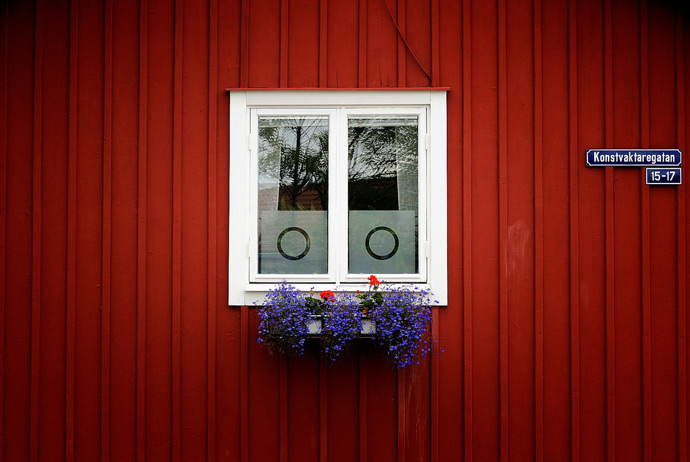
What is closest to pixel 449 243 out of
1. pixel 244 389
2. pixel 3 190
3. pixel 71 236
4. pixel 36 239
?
pixel 244 389

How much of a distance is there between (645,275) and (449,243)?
51.1 inches

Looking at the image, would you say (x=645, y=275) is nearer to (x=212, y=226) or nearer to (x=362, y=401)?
(x=362, y=401)

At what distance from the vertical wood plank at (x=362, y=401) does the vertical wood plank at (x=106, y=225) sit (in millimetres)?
1666

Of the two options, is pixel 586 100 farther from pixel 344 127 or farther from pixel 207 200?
pixel 207 200

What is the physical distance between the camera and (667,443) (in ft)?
10.5

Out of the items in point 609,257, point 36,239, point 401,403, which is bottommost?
point 401,403

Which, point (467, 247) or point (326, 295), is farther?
point (467, 247)

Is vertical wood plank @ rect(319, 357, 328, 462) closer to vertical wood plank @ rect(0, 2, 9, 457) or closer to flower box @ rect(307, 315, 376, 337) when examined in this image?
flower box @ rect(307, 315, 376, 337)

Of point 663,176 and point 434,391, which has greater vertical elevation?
point 663,176

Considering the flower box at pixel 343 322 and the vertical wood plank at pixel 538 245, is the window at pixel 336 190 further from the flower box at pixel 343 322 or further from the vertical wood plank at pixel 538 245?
the vertical wood plank at pixel 538 245

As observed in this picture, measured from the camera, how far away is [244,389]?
3.20m

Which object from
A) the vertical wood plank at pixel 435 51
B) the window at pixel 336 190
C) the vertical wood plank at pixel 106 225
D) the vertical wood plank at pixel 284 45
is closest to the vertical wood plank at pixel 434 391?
the window at pixel 336 190

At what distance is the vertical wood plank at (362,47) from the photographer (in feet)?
10.6

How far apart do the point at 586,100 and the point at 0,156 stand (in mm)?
3946
